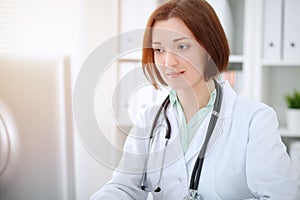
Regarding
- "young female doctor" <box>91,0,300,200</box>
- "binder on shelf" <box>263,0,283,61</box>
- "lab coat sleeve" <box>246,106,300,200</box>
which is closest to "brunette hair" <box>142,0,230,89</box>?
"young female doctor" <box>91,0,300,200</box>

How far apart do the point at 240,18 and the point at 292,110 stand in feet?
1.57

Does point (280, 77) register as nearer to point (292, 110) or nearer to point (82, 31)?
point (292, 110)

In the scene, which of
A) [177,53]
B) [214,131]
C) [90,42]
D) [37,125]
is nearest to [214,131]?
[214,131]

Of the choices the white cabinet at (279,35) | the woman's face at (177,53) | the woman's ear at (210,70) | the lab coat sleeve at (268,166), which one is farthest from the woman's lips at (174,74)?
the white cabinet at (279,35)

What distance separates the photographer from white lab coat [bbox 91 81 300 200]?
0.95 metres

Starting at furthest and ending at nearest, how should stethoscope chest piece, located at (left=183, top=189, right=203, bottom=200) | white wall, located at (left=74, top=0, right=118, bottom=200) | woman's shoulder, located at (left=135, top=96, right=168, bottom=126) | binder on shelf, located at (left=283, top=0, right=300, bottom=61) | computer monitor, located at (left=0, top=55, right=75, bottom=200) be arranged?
white wall, located at (left=74, top=0, right=118, bottom=200)
binder on shelf, located at (left=283, top=0, right=300, bottom=61)
woman's shoulder, located at (left=135, top=96, right=168, bottom=126)
stethoscope chest piece, located at (left=183, top=189, right=203, bottom=200)
computer monitor, located at (left=0, top=55, right=75, bottom=200)

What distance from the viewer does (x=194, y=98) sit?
1121 mm

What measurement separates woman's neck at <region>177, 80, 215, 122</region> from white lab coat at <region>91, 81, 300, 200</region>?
0.04 meters

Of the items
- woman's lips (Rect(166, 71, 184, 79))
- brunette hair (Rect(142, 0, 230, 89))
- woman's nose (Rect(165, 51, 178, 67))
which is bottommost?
woman's lips (Rect(166, 71, 184, 79))

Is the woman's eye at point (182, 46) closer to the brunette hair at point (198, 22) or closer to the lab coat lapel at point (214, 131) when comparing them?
the brunette hair at point (198, 22)

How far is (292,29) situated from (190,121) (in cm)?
83

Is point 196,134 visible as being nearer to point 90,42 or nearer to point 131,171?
point 131,171

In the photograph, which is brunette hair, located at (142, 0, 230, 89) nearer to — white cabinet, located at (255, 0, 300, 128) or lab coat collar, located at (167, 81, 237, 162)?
lab coat collar, located at (167, 81, 237, 162)

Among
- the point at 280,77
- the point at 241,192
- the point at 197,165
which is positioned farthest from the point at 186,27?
the point at 280,77
